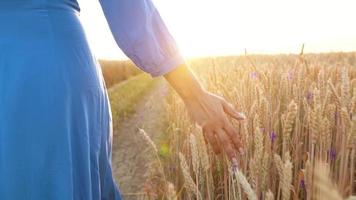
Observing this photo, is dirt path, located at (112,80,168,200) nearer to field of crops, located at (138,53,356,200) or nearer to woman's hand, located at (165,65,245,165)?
field of crops, located at (138,53,356,200)

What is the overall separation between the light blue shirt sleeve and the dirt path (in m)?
1.13

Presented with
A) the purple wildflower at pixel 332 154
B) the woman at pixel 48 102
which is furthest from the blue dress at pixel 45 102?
the purple wildflower at pixel 332 154

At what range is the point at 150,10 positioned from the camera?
1100 millimetres

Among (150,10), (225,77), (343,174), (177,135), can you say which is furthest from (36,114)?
(225,77)

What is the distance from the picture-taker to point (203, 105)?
1094 millimetres

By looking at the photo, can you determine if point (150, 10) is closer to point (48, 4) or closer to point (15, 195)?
point (48, 4)

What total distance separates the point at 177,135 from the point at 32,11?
1.67 m

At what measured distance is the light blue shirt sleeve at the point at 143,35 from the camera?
1.05 meters

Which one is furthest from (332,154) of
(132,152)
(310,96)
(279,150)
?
(132,152)

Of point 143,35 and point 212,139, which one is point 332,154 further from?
point 143,35

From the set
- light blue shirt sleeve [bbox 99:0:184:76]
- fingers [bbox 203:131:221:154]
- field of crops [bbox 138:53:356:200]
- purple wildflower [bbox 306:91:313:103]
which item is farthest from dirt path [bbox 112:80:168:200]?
light blue shirt sleeve [bbox 99:0:184:76]

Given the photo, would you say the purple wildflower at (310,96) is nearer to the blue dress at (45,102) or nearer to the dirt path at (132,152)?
the dirt path at (132,152)

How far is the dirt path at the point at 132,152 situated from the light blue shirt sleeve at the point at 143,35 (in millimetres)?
1132

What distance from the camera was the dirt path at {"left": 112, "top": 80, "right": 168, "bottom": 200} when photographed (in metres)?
3.39
